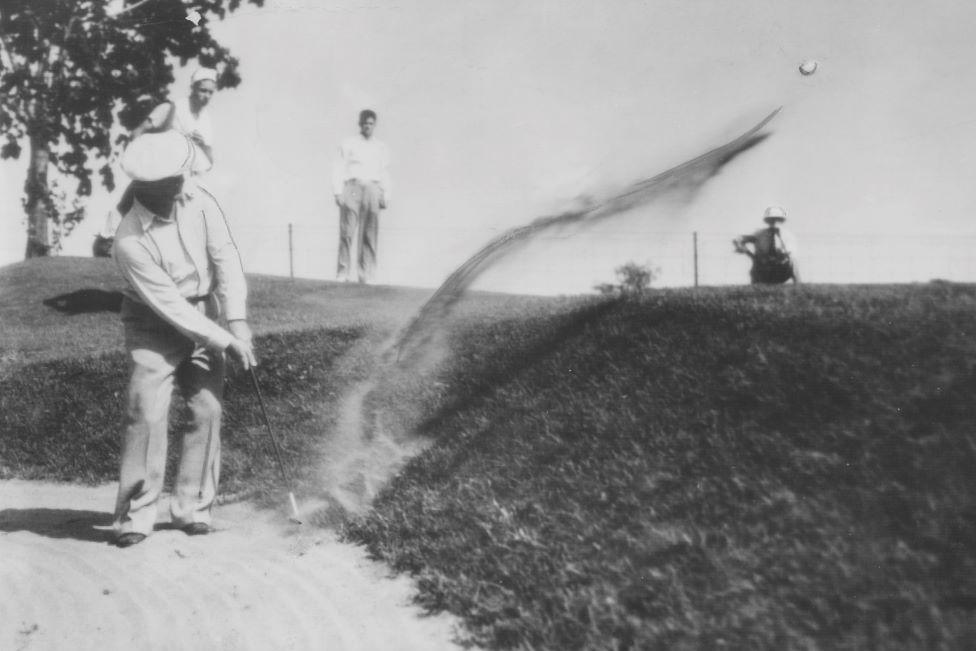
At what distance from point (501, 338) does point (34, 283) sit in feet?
36.4

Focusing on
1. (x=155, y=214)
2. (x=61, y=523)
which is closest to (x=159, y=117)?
(x=155, y=214)

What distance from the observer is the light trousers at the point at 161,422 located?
17.2ft

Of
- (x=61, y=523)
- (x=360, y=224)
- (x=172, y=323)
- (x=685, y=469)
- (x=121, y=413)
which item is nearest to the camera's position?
(x=685, y=469)

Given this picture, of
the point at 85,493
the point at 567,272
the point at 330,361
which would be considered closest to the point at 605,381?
the point at 567,272

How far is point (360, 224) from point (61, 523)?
5300 millimetres

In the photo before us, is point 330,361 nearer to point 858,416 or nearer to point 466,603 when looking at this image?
point 466,603

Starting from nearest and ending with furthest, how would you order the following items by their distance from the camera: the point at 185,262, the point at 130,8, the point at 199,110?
the point at 185,262
the point at 199,110
the point at 130,8

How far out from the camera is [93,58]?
14102 mm

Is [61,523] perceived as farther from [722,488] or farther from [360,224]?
[360,224]

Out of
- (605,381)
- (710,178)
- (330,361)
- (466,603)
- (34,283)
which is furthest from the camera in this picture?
(34,283)

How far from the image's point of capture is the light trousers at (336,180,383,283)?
10.1 m

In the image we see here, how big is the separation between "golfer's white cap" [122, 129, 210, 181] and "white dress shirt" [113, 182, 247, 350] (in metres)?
0.22

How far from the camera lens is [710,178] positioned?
4.38 m

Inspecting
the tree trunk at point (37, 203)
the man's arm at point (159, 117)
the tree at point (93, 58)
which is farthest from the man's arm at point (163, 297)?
the tree trunk at point (37, 203)
